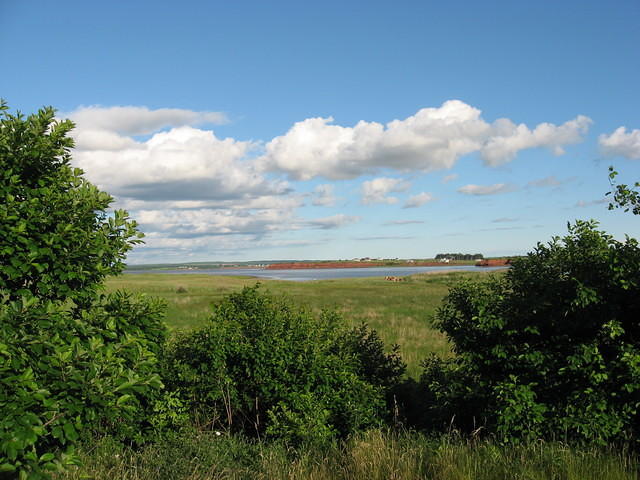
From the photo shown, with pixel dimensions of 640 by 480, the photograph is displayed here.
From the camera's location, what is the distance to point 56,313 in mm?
5094

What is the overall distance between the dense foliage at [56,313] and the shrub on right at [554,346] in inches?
180

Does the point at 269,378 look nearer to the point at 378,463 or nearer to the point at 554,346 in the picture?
the point at 378,463

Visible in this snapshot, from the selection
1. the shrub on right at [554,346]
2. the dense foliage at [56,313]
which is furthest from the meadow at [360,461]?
the dense foliage at [56,313]

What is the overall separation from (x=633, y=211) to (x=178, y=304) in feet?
119

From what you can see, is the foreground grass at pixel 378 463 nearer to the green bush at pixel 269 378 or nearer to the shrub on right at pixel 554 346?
the shrub on right at pixel 554 346

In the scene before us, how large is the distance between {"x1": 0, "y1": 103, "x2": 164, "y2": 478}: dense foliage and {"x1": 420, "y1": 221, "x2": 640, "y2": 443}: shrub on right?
4.57 m

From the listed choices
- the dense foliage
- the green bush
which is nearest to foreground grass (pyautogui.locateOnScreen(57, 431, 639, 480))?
the green bush

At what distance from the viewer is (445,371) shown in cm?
856

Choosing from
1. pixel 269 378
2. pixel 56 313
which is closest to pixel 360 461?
pixel 269 378

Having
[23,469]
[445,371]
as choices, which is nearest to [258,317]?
[445,371]

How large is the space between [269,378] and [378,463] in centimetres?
318

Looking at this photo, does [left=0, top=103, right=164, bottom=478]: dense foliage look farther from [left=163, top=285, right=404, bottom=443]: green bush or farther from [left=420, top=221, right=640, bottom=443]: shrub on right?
[left=420, top=221, right=640, bottom=443]: shrub on right

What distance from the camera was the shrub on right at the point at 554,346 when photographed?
22.5 feet

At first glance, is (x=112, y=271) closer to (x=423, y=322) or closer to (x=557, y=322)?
(x=557, y=322)
